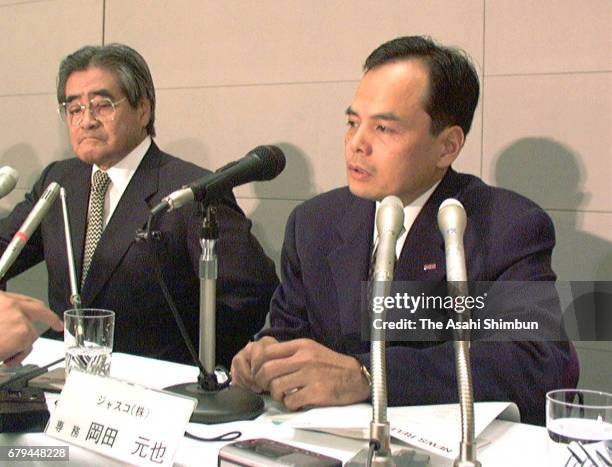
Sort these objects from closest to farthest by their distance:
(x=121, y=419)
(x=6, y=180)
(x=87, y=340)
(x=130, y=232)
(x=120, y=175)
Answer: (x=121, y=419), (x=87, y=340), (x=6, y=180), (x=130, y=232), (x=120, y=175)

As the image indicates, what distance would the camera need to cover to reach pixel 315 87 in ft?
8.76

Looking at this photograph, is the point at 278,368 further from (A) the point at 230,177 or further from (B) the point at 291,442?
(A) the point at 230,177

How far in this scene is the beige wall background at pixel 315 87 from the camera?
7.32 ft

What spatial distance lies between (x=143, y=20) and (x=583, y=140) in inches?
69.6

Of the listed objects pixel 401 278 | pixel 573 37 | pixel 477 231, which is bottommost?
pixel 401 278

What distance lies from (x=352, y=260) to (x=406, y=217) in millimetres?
158

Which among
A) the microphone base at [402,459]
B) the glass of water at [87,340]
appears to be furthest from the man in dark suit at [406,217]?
the microphone base at [402,459]

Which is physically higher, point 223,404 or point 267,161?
point 267,161

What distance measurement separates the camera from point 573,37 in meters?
2.21

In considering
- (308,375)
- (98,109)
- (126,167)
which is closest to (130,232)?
(126,167)

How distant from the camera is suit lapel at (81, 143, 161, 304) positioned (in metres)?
2.27

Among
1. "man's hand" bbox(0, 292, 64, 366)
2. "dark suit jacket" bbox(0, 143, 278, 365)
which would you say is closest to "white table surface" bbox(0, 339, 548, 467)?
"man's hand" bbox(0, 292, 64, 366)

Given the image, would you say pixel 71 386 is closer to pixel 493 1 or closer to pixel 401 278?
pixel 401 278

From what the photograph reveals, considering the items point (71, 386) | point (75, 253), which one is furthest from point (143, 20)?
point (71, 386)
